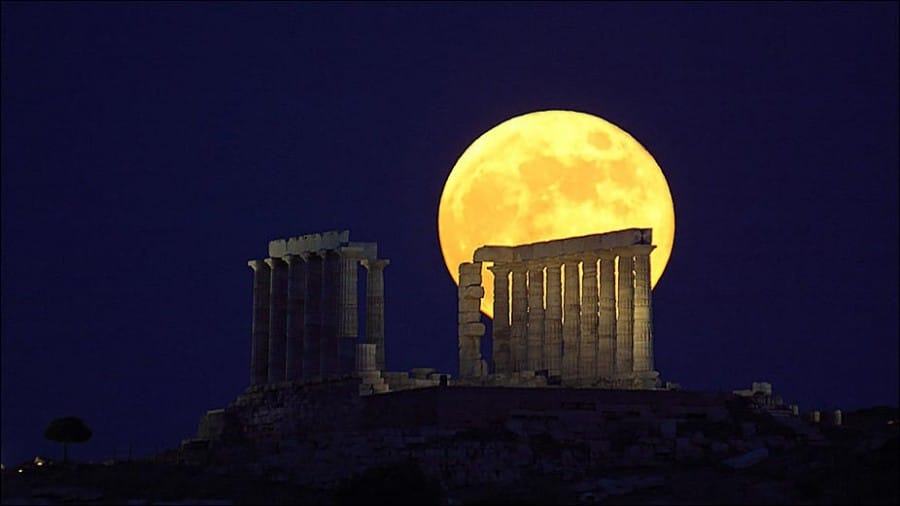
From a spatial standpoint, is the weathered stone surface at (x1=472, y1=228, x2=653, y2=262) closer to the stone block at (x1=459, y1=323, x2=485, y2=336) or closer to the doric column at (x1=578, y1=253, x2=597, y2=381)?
the doric column at (x1=578, y1=253, x2=597, y2=381)

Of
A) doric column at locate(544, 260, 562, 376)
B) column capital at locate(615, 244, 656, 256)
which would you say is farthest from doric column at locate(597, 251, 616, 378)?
doric column at locate(544, 260, 562, 376)

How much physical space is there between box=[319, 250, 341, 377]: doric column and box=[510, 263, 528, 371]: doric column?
8447mm

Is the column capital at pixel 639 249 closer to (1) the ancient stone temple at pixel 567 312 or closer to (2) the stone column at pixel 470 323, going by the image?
(1) the ancient stone temple at pixel 567 312

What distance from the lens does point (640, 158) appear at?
12800cm

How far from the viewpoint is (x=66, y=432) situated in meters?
114

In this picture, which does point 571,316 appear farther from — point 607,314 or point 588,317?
point 607,314

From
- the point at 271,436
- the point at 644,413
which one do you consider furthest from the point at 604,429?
the point at 271,436

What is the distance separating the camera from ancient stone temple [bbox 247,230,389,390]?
123500 mm

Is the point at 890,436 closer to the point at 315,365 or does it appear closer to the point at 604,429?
the point at 604,429

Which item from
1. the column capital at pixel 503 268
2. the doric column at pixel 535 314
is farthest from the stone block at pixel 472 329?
the column capital at pixel 503 268

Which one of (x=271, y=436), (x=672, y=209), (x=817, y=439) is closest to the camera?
(x=817, y=439)

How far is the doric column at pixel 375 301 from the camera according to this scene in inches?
4990

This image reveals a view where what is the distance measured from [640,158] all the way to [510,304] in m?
10.3

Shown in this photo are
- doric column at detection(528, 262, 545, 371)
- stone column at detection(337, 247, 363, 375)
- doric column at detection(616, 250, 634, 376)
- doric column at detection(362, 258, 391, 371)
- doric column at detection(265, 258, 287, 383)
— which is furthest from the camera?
doric column at detection(265, 258, 287, 383)
